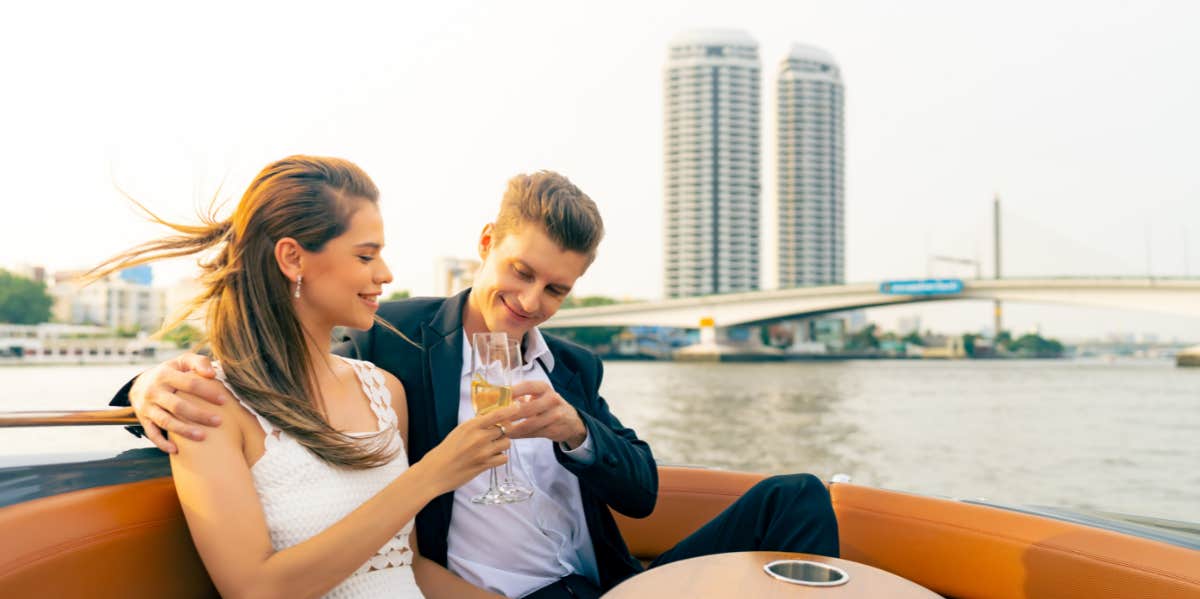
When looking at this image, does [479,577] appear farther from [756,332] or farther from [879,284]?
[756,332]

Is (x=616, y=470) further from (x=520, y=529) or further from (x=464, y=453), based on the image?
(x=464, y=453)

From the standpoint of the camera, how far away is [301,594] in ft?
4.41

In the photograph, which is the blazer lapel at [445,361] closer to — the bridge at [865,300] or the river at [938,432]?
the river at [938,432]

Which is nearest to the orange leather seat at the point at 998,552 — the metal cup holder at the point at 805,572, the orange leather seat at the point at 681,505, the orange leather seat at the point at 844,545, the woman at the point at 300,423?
the orange leather seat at the point at 844,545

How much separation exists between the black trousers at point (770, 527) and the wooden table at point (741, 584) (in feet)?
0.70

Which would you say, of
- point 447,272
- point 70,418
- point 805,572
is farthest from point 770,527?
point 447,272

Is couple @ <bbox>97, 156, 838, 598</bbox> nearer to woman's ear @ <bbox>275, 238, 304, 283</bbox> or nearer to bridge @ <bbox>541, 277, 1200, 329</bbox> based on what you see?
woman's ear @ <bbox>275, 238, 304, 283</bbox>

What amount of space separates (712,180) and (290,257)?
74.4 metres

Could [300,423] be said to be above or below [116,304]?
below

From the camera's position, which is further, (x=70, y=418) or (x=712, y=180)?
(x=712, y=180)

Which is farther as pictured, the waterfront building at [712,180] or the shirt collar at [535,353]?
the waterfront building at [712,180]

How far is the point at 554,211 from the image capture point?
6.46ft

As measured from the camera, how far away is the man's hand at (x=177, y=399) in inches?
53.8

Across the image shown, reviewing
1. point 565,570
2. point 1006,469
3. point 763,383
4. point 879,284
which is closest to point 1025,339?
point 879,284
